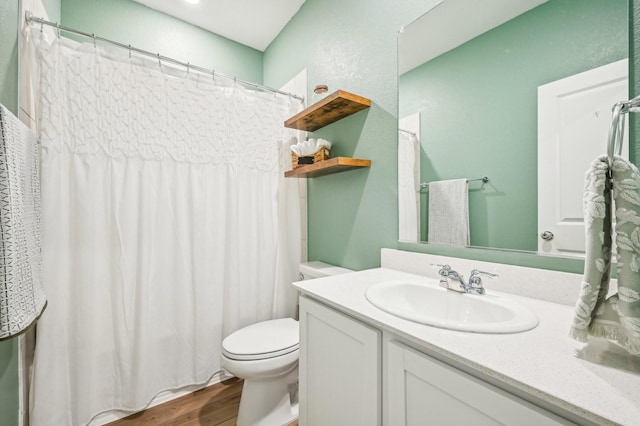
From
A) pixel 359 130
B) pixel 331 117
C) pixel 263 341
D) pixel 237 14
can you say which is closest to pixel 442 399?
pixel 263 341

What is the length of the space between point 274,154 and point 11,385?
1683 mm

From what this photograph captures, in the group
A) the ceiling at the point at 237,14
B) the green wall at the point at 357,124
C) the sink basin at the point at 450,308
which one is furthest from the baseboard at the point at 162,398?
the ceiling at the point at 237,14

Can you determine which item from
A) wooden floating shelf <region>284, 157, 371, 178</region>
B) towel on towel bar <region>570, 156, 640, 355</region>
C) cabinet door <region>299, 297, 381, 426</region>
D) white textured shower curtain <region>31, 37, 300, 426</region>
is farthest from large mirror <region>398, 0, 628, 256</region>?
white textured shower curtain <region>31, 37, 300, 426</region>

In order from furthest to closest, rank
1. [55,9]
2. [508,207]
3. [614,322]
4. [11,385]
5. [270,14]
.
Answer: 1. [270,14]
2. [55,9]
3. [11,385]
4. [508,207]
5. [614,322]

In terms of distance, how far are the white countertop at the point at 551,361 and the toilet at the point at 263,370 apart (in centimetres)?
74

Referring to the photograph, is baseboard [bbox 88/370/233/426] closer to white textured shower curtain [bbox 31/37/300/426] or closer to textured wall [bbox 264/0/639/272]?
white textured shower curtain [bbox 31/37/300/426]

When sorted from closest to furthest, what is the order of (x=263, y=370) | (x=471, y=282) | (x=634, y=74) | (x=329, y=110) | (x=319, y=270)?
(x=634, y=74), (x=471, y=282), (x=263, y=370), (x=329, y=110), (x=319, y=270)

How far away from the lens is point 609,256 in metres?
0.56

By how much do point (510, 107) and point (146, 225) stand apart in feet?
5.94

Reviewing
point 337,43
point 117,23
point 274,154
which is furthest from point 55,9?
point 337,43

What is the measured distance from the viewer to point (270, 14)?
2117 mm

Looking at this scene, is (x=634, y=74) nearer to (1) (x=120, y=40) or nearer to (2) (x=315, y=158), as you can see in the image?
(2) (x=315, y=158)

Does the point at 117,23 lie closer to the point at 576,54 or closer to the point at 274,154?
the point at 274,154

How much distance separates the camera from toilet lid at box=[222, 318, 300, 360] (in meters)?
1.33
